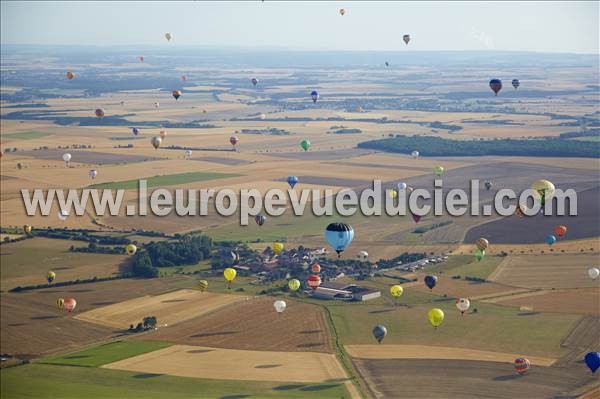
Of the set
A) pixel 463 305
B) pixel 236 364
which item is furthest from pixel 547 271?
pixel 236 364

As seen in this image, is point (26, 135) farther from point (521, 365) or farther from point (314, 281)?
point (521, 365)

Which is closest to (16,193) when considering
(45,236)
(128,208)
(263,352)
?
(128,208)

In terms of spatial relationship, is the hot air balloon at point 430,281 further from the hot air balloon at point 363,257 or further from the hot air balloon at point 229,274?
the hot air balloon at point 229,274

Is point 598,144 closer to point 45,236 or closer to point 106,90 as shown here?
point 45,236

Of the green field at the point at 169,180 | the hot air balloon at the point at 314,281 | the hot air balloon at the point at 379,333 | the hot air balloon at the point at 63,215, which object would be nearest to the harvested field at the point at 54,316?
the hot air balloon at the point at 314,281

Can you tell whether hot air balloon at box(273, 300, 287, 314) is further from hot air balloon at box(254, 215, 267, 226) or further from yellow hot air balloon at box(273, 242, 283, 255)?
hot air balloon at box(254, 215, 267, 226)

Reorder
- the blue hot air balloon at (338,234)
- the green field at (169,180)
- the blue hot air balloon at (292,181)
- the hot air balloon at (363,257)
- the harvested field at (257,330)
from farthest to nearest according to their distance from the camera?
1. the green field at (169,180)
2. the blue hot air balloon at (292,181)
3. the hot air balloon at (363,257)
4. the blue hot air balloon at (338,234)
5. the harvested field at (257,330)

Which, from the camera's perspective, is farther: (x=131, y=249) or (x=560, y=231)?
(x=560, y=231)
